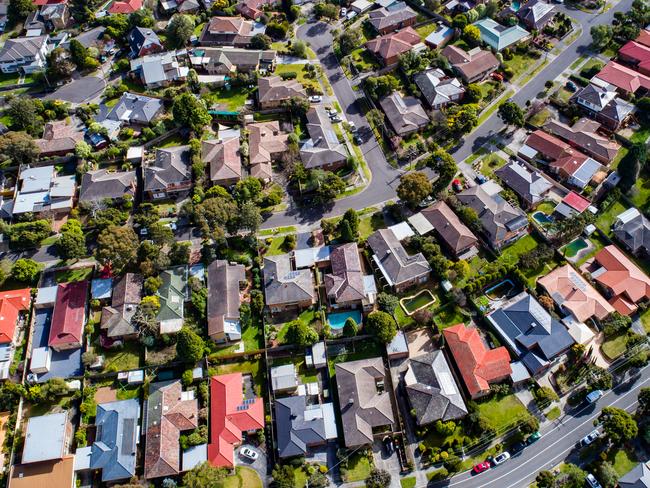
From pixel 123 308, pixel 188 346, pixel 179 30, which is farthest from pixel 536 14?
pixel 123 308

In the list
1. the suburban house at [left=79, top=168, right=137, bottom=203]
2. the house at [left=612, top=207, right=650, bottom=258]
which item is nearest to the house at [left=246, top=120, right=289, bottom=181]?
the suburban house at [left=79, top=168, right=137, bottom=203]

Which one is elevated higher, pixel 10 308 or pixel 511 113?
pixel 511 113

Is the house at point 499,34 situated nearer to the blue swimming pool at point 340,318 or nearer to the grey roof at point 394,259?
the grey roof at point 394,259

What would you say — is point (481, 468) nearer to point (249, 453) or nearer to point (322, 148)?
point (249, 453)

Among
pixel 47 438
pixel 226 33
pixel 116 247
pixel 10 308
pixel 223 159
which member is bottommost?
pixel 47 438

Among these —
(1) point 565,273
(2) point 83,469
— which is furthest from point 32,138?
(1) point 565,273

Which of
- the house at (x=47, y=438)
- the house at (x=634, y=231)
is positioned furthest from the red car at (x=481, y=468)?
the house at (x=47, y=438)

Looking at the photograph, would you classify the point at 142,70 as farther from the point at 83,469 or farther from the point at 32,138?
the point at 83,469
